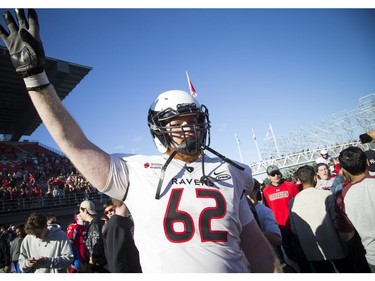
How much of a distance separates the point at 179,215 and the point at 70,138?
63 centimetres

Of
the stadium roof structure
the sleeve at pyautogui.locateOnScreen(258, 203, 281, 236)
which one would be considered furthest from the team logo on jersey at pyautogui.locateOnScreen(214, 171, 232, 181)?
the stadium roof structure

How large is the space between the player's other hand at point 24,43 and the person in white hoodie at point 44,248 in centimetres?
258

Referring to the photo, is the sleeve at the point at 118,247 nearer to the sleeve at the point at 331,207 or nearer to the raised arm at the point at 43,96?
the raised arm at the point at 43,96

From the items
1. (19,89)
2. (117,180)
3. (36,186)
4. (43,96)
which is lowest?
(117,180)

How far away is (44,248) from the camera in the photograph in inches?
124

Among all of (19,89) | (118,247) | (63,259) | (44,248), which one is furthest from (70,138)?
(19,89)

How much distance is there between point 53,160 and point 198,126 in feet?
83.8

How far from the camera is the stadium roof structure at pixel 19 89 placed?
19.1 meters

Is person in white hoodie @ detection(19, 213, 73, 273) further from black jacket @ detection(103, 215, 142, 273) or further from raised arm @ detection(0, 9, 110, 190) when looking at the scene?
raised arm @ detection(0, 9, 110, 190)

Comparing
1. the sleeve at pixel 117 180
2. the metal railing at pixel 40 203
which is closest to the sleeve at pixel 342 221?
the sleeve at pixel 117 180

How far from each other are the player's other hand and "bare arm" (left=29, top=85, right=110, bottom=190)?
11 cm

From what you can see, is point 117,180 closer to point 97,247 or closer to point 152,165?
point 152,165
